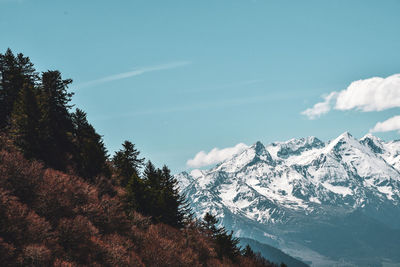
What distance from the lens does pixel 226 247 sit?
171ft

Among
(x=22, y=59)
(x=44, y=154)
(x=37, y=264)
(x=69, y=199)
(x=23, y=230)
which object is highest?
(x=22, y=59)

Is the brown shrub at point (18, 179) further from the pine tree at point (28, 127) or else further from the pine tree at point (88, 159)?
the pine tree at point (88, 159)

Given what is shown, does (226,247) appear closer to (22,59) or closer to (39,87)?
(39,87)

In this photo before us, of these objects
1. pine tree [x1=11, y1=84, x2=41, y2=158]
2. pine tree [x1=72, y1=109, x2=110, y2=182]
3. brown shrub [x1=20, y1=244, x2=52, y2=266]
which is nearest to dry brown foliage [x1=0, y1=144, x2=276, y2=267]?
brown shrub [x1=20, y1=244, x2=52, y2=266]

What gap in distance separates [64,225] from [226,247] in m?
31.2

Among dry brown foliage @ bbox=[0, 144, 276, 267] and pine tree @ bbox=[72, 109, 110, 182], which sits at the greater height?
pine tree @ bbox=[72, 109, 110, 182]

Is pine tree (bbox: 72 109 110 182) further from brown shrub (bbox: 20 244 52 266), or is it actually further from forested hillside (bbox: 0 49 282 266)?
brown shrub (bbox: 20 244 52 266)

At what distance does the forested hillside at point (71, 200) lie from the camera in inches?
929

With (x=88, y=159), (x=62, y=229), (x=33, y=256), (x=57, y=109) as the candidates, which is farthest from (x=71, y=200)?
(x=57, y=109)

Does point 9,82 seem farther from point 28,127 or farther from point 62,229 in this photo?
point 62,229

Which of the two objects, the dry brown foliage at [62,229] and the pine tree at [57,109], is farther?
the pine tree at [57,109]

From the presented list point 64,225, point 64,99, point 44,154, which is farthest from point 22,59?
point 64,225

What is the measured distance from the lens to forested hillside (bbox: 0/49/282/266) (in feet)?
77.4

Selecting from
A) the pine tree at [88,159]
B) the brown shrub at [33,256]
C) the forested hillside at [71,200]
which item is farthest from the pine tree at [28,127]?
the brown shrub at [33,256]
